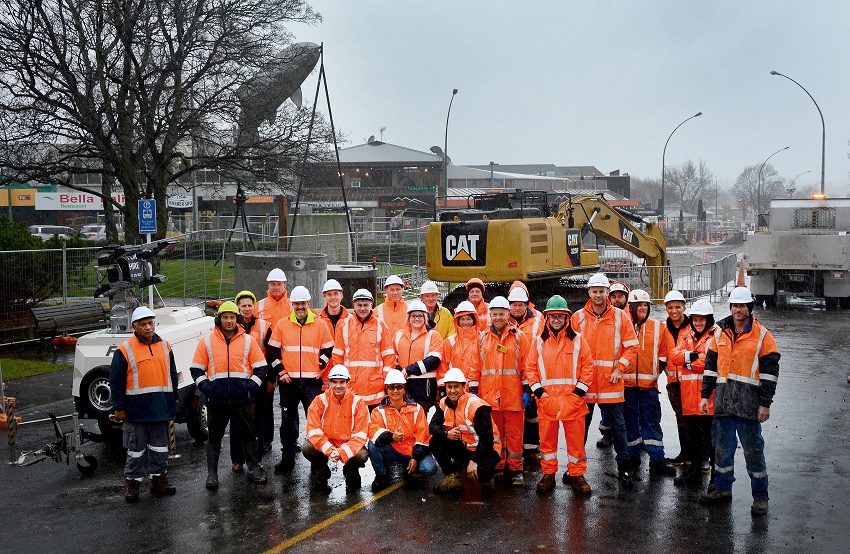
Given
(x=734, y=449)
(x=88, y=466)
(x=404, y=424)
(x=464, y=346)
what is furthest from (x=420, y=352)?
Answer: (x=88, y=466)

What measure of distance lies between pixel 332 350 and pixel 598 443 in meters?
3.21

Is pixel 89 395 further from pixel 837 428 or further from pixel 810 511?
pixel 837 428

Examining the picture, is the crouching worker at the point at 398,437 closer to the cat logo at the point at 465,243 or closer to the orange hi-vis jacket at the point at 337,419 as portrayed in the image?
the orange hi-vis jacket at the point at 337,419

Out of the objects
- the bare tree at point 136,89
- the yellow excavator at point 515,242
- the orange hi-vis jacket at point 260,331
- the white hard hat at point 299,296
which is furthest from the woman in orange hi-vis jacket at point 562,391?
the bare tree at point 136,89

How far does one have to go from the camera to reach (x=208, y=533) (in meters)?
7.30

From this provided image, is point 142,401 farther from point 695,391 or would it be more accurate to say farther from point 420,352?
point 695,391

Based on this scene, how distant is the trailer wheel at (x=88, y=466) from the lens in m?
9.11

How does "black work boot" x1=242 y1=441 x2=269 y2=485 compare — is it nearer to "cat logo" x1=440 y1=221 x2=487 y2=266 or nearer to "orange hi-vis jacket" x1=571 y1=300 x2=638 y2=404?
"orange hi-vis jacket" x1=571 y1=300 x2=638 y2=404

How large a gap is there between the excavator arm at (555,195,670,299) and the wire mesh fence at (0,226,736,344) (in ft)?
1.86

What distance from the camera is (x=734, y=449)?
7957mm

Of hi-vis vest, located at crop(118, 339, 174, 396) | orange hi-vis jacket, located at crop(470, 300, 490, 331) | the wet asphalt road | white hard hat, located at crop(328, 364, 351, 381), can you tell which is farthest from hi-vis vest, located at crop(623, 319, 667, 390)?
hi-vis vest, located at crop(118, 339, 174, 396)

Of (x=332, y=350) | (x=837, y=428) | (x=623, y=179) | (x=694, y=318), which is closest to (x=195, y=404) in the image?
(x=332, y=350)

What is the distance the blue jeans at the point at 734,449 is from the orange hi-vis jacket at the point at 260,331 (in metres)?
4.67

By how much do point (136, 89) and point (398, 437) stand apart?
1664 centimetres
